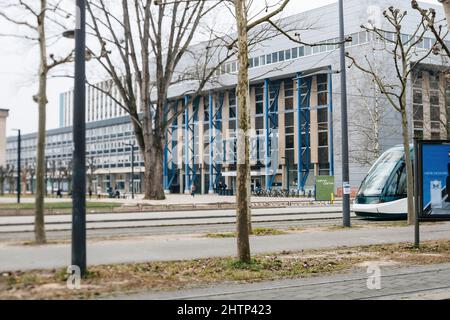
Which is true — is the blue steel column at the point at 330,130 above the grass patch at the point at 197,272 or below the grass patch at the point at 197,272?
above

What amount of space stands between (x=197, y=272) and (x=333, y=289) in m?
2.42

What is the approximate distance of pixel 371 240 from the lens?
552 inches

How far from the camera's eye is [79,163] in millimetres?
7746

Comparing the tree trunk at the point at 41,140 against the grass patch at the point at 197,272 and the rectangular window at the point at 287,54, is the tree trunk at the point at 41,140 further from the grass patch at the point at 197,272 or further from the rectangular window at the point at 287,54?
the rectangular window at the point at 287,54

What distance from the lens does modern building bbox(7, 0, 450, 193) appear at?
47809 mm

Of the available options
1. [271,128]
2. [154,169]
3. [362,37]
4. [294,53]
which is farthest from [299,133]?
[154,169]

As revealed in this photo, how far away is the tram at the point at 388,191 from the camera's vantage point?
21.8m

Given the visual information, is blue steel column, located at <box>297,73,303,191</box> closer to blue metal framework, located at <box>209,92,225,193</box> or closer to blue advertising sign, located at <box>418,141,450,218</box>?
blue metal framework, located at <box>209,92,225,193</box>

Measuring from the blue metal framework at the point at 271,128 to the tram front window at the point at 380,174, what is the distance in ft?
131

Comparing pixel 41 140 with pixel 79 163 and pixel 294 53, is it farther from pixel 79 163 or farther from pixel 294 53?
pixel 294 53

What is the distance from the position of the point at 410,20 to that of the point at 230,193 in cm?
2663

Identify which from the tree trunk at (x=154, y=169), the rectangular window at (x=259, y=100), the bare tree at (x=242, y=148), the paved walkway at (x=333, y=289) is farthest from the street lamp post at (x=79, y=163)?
the rectangular window at (x=259, y=100)
